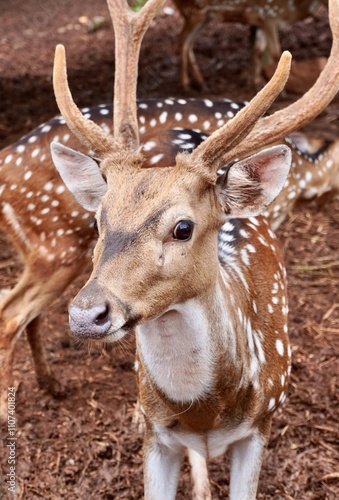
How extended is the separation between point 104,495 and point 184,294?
1445 millimetres

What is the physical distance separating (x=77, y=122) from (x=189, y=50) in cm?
575

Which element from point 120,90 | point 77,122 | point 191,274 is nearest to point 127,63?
point 120,90

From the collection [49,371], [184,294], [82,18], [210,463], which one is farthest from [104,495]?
[82,18]

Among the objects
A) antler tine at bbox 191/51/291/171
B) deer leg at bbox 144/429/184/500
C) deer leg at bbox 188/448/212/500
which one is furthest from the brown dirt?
antler tine at bbox 191/51/291/171

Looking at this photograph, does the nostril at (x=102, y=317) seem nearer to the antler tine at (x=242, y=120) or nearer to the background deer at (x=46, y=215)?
the antler tine at (x=242, y=120)

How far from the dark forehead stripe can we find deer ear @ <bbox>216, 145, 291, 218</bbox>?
318mm

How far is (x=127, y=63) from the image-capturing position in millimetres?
2943

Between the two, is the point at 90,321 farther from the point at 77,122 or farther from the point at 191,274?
the point at 77,122

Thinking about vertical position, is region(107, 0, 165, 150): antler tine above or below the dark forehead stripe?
above

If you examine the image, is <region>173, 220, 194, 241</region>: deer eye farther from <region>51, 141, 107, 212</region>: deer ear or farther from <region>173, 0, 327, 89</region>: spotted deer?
<region>173, 0, 327, 89</region>: spotted deer

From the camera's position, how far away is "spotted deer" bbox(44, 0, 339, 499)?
82.2 inches

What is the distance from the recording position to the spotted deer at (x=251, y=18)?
764 cm

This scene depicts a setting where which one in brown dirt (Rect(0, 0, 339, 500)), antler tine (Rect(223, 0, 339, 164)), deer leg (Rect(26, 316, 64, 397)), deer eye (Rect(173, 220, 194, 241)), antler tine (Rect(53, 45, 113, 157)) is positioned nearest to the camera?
deer eye (Rect(173, 220, 194, 241))

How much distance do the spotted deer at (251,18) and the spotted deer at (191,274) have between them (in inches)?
194
